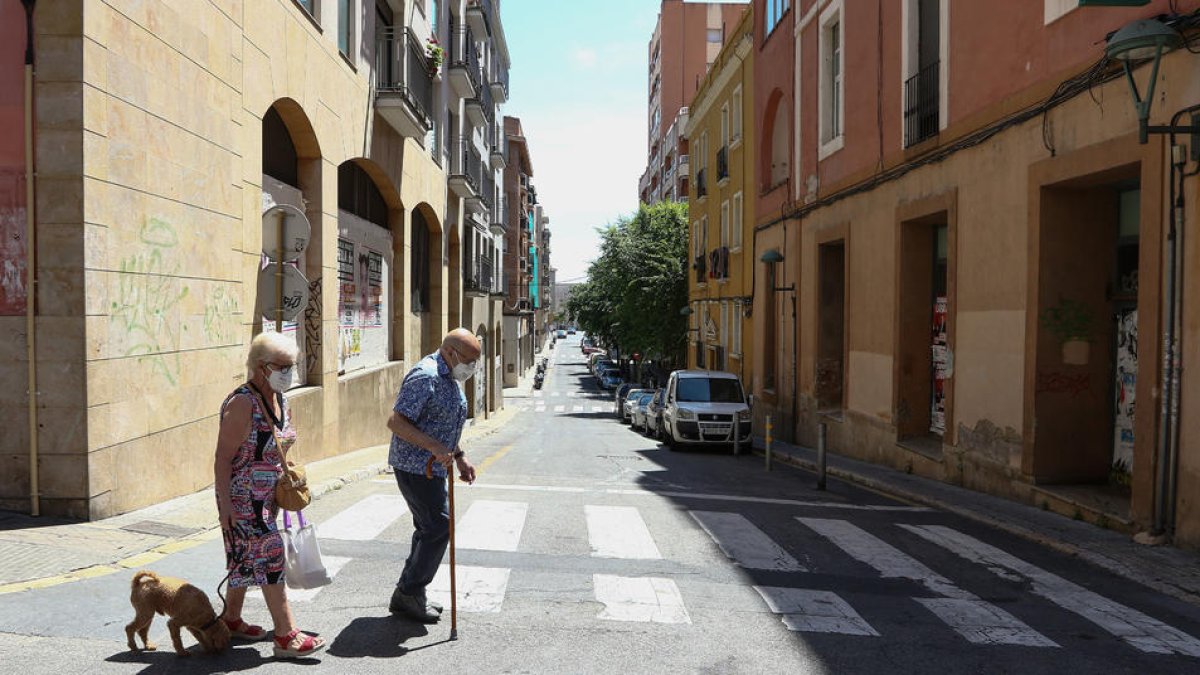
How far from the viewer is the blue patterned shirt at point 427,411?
485cm

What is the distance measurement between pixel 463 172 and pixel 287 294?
18.4 metres

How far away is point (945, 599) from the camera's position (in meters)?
5.96

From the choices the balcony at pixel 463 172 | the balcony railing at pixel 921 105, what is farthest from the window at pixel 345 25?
the balcony at pixel 463 172

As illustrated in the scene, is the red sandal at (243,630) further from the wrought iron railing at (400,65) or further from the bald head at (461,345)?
the wrought iron railing at (400,65)

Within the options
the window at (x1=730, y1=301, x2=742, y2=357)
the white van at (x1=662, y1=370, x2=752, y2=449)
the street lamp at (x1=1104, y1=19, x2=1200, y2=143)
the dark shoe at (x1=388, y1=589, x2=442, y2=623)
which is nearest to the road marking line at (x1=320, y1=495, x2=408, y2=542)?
the dark shoe at (x1=388, y1=589, x2=442, y2=623)

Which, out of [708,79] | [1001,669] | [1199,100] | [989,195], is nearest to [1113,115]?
[1199,100]

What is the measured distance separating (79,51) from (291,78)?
16.7ft

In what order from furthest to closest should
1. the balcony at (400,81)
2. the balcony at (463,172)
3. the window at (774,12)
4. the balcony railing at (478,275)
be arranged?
the balcony railing at (478,275)
the balcony at (463,172)
the window at (774,12)
the balcony at (400,81)

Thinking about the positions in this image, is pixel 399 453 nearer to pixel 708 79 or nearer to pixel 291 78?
pixel 291 78

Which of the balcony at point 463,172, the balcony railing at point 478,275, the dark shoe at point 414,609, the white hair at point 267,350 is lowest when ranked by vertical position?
the dark shoe at point 414,609

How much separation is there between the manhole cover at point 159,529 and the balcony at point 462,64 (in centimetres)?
2195

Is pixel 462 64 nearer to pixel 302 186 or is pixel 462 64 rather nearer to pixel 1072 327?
pixel 302 186

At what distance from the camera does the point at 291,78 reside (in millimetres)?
11586

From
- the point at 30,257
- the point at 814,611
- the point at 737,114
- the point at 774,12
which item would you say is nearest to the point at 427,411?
the point at 814,611
